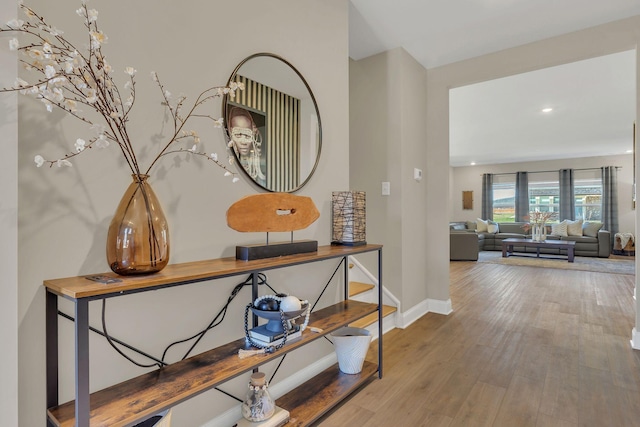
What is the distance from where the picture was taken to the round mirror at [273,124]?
5.23 feet

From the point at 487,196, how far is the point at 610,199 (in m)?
2.84

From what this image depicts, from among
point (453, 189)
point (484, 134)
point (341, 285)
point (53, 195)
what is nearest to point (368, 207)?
point (341, 285)

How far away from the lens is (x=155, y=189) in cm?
130

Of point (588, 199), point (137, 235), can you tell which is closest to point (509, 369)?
point (137, 235)

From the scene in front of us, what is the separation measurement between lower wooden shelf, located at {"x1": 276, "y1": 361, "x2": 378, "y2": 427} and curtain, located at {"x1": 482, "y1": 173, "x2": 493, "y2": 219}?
9.42 meters

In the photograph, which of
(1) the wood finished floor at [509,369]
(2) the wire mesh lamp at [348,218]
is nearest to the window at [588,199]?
(1) the wood finished floor at [509,369]

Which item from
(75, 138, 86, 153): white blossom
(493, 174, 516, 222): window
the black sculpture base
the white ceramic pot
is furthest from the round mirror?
(493, 174, 516, 222): window

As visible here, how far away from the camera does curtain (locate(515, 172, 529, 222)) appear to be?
9656mm

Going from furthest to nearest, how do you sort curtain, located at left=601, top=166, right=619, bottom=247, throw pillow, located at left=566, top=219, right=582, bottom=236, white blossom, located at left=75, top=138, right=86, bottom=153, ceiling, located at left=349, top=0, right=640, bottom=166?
1. curtain, located at left=601, top=166, right=619, bottom=247
2. throw pillow, located at left=566, top=219, right=582, bottom=236
3. ceiling, located at left=349, top=0, right=640, bottom=166
4. white blossom, located at left=75, top=138, right=86, bottom=153

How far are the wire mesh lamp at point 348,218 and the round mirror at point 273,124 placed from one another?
0.26 m

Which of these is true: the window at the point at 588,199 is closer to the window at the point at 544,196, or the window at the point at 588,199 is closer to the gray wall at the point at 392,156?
the window at the point at 544,196

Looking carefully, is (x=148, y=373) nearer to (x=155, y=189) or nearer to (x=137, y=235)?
(x=137, y=235)
